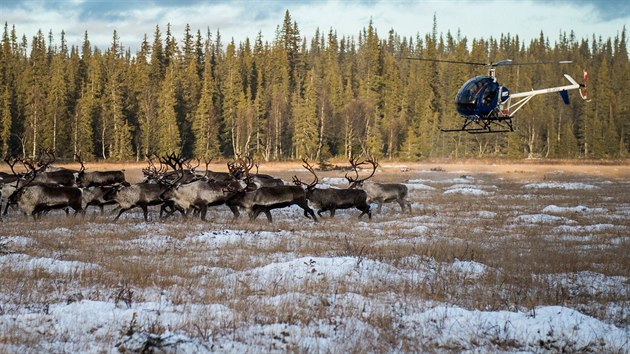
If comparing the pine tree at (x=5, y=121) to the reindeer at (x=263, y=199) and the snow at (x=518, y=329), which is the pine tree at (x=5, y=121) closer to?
the reindeer at (x=263, y=199)

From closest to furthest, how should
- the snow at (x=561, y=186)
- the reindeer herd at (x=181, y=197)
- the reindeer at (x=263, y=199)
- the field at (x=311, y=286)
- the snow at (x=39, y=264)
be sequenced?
1. the field at (x=311, y=286)
2. the snow at (x=39, y=264)
3. the reindeer herd at (x=181, y=197)
4. the reindeer at (x=263, y=199)
5. the snow at (x=561, y=186)

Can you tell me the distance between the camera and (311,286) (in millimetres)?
9430

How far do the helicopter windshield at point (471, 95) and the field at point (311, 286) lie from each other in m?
4.33

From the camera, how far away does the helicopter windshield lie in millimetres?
20125

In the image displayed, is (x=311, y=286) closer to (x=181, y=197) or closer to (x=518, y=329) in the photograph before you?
(x=518, y=329)

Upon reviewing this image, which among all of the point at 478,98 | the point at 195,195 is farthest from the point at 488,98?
the point at 195,195

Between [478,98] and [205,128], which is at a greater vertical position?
[478,98]

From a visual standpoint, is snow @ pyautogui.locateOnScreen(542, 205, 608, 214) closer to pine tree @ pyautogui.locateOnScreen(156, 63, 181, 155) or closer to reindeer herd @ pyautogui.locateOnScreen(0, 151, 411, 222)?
reindeer herd @ pyautogui.locateOnScreen(0, 151, 411, 222)

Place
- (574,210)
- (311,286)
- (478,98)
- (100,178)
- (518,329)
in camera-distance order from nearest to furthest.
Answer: (518,329), (311,286), (478,98), (574,210), (100,178)

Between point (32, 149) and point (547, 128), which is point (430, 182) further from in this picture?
point (547, 128)

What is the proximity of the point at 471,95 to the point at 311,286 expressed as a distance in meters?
12.9

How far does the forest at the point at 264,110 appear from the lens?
6731 cm

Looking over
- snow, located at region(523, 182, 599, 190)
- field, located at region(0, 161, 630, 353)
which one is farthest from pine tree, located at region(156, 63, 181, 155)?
field, located at region(0, 161, 630, 353)

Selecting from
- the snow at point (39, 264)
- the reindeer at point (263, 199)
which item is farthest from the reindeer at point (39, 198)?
the snow at point (39, 264)
